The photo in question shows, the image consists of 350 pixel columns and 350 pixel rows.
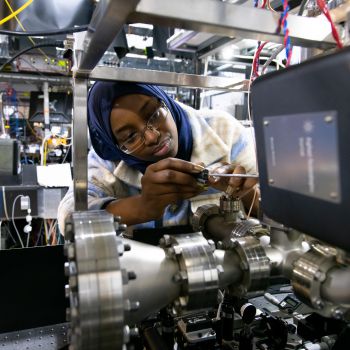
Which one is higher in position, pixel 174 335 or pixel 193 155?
pixel 193 155

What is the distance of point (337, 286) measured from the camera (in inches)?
14.6

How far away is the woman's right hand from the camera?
27.5 inches

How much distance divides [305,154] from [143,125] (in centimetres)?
59

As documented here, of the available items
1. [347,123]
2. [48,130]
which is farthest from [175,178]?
[48,130]

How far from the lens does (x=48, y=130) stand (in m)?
2.42

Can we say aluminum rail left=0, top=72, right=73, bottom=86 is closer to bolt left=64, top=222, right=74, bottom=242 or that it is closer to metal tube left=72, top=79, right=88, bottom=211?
metal tube left=72, top=79, right=88, bottom=211

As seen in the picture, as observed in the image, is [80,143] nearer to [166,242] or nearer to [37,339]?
[166,242]

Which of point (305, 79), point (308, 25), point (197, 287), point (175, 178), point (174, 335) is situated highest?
point (308, 25)

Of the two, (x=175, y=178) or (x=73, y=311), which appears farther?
(x=175, y=178)

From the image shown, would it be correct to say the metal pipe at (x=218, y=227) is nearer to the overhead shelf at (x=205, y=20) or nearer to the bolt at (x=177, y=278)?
the bolt at (x=177, y=278)

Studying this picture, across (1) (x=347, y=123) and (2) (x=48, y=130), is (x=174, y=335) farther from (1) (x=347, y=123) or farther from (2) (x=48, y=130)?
(2) (x=48, y=130)

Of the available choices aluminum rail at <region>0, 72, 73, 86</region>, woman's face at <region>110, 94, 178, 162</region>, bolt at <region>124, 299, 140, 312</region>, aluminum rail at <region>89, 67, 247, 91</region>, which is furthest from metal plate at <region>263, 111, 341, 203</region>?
aluminum rail at <region>0, 72, 73, 86</region>

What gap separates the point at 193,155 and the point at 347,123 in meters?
0.81

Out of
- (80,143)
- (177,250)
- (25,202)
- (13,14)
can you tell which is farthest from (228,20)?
(25,202)
